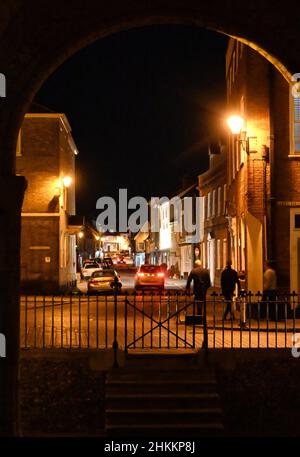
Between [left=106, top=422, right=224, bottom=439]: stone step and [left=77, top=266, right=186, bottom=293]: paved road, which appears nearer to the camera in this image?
[left=106, top=422, right=224, bottom=439]: stone step

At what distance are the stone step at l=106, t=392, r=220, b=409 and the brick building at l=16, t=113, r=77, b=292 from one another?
863 inches

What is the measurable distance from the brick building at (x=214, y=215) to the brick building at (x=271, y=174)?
1577cm

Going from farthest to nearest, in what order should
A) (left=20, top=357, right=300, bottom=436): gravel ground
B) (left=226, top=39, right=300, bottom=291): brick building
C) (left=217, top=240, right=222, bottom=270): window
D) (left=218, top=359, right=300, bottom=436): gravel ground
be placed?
(left=217, top=240, right=222, bottom=270): window
(left=226, top=39, right=300, bottom=291): brick building
(left=218, top=359, right=300, bottom=436): gravel ground
(left=20, top=357, right=300, bottom=436): gravel ground

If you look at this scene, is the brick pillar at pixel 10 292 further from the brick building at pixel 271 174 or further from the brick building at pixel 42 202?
the brick building at pixel 42 202

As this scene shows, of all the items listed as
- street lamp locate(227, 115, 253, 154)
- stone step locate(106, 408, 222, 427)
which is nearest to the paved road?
street lamp locate(227, 115, 253, 154)

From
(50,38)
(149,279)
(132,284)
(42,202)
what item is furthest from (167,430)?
(132,284)

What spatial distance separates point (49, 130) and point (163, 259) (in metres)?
39.6

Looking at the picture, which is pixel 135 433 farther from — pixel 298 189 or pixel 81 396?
pixel 298 189

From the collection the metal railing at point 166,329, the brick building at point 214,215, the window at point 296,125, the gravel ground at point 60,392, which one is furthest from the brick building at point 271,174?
the brick building at point 214,215

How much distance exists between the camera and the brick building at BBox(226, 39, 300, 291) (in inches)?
762

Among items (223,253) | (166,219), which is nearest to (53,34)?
(223,253)

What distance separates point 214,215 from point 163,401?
30921mm

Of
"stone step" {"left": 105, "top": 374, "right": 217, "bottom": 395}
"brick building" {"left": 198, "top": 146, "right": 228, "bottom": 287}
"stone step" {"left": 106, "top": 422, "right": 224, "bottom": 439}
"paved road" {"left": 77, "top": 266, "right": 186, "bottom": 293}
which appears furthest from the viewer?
"paved road" {"left": 77, "top": 266, "right": 186, "bottom": 293}

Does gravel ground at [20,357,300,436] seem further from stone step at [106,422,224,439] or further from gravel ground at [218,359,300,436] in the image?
stone step at [106,422,224,439]
